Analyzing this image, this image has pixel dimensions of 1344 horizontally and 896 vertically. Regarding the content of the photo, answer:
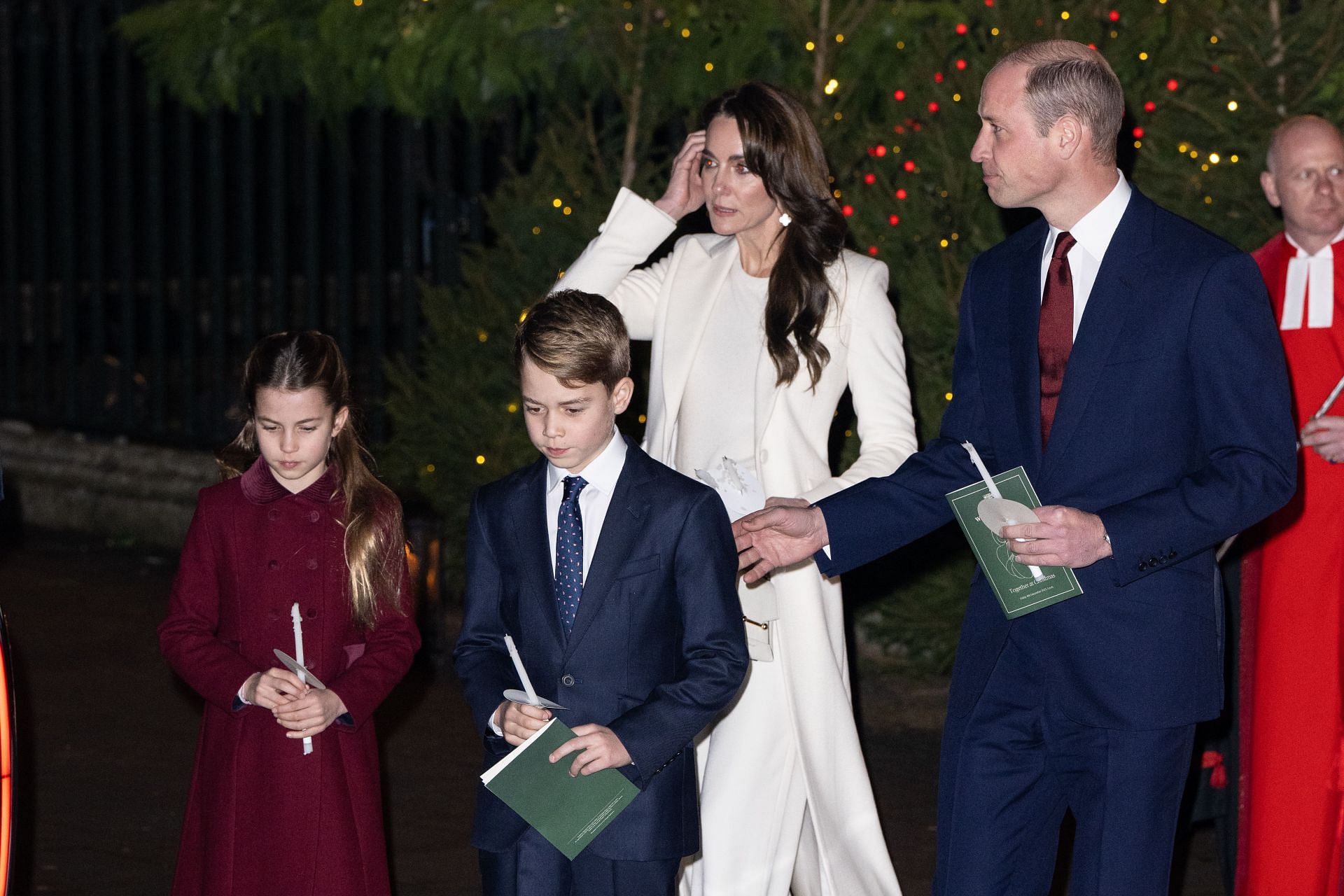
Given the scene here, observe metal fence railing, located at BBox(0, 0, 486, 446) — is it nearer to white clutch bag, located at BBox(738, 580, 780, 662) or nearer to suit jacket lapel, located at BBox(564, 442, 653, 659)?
white clutch bag, located at BBox(738, 580, 780, 662)

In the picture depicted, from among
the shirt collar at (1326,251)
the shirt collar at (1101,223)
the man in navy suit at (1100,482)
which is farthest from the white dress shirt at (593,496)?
the shirt collar at (1326,251)

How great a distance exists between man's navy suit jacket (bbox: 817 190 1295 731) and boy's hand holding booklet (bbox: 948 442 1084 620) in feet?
0.26

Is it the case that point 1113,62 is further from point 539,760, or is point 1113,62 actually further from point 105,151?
point 105,151

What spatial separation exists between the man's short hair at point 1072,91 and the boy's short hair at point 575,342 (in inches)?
37.3

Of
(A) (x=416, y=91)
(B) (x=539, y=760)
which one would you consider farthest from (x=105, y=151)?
(B) (x=539, y=760)

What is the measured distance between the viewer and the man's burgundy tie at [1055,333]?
12.2 ft

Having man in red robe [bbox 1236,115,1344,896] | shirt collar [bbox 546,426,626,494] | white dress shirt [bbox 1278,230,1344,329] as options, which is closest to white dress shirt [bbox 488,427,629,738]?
shirt collar [bbox 546,426,626,494]

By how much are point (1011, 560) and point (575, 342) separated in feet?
3.15

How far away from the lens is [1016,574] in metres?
3.61

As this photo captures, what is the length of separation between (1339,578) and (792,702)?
1.46 m

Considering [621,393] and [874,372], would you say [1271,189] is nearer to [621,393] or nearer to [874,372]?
[874,372]

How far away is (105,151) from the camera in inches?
493

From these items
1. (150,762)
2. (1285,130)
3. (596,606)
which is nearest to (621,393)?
(596,606)

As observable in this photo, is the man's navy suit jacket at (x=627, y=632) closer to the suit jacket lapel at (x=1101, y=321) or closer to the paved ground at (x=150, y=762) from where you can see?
the suit jacket lapel at (x=1101, y=321)
